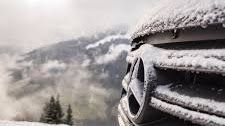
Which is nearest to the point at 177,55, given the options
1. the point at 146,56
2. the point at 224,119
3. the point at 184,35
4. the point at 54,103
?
the point at 184,35

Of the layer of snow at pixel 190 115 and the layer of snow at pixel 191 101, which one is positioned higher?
the layer of snow at pixel 191 101

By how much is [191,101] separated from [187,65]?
0.21 meters

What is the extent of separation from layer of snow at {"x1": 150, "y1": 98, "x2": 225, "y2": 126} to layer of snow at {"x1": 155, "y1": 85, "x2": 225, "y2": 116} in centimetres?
3

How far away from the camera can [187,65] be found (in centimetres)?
234

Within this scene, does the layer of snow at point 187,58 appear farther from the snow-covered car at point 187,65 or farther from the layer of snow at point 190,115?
the layer of snow at point 190,115

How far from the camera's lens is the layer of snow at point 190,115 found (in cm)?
206

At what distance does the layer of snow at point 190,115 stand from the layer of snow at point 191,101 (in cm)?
3

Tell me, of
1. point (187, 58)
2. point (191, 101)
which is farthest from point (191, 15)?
point (191, 101)

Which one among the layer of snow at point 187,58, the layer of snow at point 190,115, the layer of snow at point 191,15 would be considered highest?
the layer of snow at point 191,15

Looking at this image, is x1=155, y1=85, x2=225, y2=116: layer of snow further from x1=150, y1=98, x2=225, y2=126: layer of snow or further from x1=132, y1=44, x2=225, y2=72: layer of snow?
x1=132, y1=44, x2=225, y2=72: layer of snow

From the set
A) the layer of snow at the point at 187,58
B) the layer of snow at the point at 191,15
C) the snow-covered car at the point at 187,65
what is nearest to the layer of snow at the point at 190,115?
the snow-covered car at the point at 187,65

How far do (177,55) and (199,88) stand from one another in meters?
0.25

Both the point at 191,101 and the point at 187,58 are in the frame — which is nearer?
the point at 191,101

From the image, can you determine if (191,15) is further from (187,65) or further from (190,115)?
(190,115)
